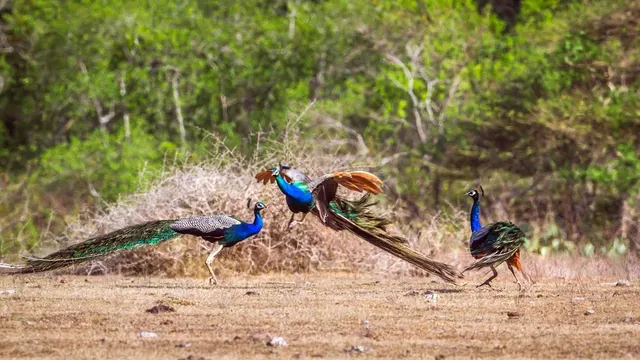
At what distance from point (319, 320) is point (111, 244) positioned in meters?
3.66

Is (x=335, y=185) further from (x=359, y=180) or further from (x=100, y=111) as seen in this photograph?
(x=100, y=111)

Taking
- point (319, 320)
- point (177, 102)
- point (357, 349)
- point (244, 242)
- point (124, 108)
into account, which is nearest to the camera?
point (357, 349)

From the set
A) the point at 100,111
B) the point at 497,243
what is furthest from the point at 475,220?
the point at 100,111

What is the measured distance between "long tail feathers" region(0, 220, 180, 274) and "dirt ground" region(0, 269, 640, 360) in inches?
13.8

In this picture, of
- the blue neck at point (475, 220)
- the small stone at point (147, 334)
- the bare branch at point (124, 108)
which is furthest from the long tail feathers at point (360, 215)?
the bare branch at point (124, 108)

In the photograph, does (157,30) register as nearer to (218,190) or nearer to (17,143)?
(17,143)

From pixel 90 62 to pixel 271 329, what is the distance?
19.8m

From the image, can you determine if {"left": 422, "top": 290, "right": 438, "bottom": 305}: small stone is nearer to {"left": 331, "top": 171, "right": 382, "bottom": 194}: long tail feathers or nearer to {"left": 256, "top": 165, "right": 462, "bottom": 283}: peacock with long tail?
{"left": 256, "top": 165, "right": 462, "bottom": 283}: peacock with long tail

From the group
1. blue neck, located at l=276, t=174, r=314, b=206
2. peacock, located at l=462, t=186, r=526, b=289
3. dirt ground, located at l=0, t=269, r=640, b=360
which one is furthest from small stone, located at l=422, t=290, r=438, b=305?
blue neck, located at l=276, t=174, r=314, b=206

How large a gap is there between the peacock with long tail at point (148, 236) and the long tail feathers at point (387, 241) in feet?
2.95

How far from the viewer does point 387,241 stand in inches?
508

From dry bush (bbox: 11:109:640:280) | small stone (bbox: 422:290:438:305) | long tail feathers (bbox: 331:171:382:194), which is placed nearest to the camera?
small stone (bbox: 422:290:438:305)

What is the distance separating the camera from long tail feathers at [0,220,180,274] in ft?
41.0

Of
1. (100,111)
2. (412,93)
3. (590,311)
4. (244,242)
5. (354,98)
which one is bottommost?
(100,111)
